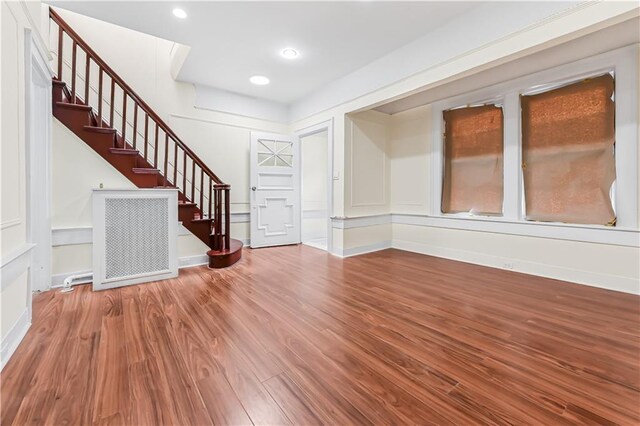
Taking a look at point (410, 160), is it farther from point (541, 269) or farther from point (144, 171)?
point (144, 171)

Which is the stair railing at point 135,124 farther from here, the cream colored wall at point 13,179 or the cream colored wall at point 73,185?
the cream colored wall at point 13,179

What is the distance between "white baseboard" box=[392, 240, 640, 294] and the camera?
2.64 m

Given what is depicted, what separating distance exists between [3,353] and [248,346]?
4.27 feet

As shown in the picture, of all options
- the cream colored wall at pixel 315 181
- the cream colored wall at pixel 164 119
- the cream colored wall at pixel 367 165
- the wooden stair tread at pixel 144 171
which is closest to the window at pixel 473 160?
the cream colored wall at pixel 367 165

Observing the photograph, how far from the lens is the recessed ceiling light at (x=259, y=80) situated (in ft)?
13.2

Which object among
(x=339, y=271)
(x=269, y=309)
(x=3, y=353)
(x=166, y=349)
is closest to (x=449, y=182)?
(x=339, y=271)

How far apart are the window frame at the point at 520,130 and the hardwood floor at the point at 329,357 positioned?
90 centimetres

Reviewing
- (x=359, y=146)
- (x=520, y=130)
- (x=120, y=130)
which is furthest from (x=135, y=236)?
(x=520, y=130)

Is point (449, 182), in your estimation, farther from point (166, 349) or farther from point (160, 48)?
point (160, 48)

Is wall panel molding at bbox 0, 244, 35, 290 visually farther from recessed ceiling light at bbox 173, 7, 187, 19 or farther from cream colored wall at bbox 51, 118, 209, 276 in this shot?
recessed ceiling light at bbox 173, 7, 187, 19

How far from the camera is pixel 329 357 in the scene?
1575 mm

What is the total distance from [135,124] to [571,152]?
16.3 feet

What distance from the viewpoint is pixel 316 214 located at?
239 inches

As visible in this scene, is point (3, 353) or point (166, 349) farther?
point (166, 349)
